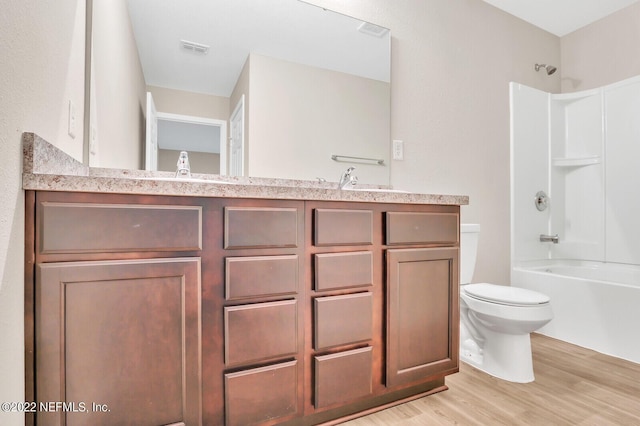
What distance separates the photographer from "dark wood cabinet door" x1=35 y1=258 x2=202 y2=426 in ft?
2.89

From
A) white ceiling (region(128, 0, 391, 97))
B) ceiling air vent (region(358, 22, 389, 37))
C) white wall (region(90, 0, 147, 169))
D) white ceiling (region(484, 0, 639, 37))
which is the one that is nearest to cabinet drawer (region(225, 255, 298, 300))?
white wall (region(90, 0, 147, 169))

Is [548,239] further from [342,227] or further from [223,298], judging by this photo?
[223,298]

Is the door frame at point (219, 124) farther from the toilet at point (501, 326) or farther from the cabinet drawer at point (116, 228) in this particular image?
the toilet at point (501, 326)

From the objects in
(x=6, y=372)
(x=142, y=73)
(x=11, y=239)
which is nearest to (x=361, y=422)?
(x=6, y=372)

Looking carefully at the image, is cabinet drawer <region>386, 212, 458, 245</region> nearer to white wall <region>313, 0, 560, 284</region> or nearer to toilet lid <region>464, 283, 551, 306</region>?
toilet lid <region>464, 283, 551, 306</region>

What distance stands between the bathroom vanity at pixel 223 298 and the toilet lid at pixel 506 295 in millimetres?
430

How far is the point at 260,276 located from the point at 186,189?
368 millimetres

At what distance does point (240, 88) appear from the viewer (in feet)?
5.86

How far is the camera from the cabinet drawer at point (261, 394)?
1.10 metres

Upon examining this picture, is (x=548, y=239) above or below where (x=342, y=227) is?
below

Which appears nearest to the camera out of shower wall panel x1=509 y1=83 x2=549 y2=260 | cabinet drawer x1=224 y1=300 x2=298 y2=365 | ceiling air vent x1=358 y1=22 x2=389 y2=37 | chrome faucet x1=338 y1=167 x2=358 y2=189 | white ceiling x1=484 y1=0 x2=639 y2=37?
cabinet drawer x1=224 y1=300 x2=298 y2=365

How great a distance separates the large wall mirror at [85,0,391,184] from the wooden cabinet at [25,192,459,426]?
615 mm

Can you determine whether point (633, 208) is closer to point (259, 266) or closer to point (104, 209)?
point (259, 266)

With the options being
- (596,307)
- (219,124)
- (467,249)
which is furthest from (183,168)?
(596,307)
